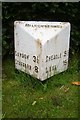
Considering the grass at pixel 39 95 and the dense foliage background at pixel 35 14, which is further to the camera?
the dense foliage background at pixel 35 14

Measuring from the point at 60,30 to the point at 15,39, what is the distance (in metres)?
0.67

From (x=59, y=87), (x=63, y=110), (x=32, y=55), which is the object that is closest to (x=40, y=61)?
(x=32, y=55)

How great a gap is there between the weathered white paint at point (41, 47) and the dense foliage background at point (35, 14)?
0.36 m

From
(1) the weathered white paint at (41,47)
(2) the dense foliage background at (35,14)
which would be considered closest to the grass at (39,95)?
(1) the weathered white paint at (41,47)

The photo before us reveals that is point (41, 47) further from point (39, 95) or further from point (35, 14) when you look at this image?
point (35, 14)

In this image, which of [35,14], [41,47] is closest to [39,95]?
[41,47]

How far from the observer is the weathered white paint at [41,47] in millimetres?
4867

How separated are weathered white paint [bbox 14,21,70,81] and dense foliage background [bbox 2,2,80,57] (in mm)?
359

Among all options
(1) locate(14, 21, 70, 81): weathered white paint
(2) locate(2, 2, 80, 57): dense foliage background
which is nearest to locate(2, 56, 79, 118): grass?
(1) locate(14, 21, 70, 81): weathered white paint

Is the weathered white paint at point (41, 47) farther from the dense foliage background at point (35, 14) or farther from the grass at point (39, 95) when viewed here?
the dense foliage background at point (35, 14)

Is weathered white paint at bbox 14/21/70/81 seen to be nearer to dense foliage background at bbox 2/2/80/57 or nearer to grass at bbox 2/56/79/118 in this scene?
grass at bbox 2/56/79/118

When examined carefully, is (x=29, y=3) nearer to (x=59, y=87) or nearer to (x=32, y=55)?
(x=32, y=55)

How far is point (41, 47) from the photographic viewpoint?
15.7 feet

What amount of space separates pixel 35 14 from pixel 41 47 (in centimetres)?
92
